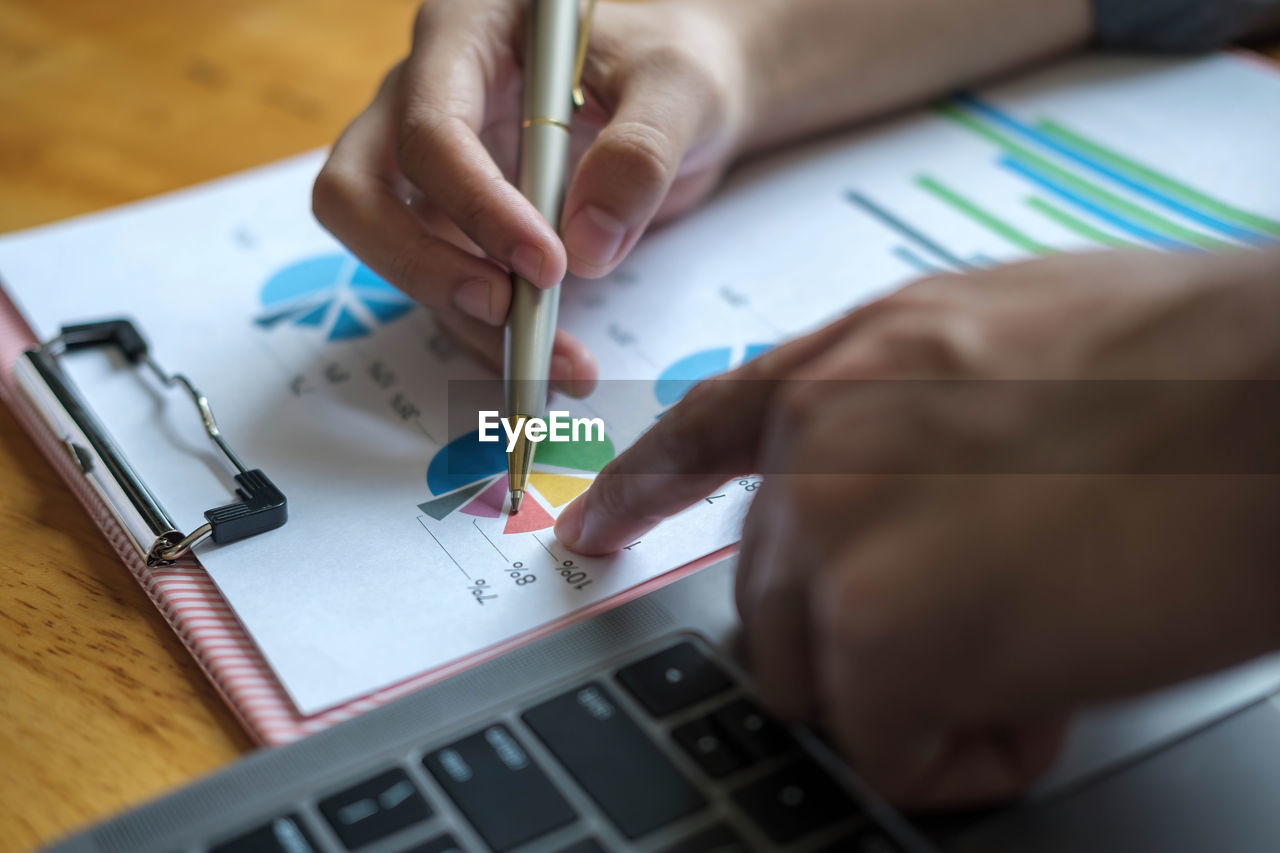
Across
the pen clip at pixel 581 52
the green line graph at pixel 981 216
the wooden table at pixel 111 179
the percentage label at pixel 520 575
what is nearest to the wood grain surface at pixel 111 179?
the wooden table at pixel 111 179

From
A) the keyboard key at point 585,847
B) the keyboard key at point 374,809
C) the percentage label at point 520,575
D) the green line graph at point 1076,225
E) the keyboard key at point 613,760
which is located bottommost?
the keyboard key at point 585,847

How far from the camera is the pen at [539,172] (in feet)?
1.47

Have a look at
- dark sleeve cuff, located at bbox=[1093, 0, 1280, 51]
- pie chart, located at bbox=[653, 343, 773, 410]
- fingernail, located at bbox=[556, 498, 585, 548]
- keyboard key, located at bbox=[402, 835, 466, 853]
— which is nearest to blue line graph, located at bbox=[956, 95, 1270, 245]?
dark sleeve cuff, located at bbox=[1093, 0, 1280, 51]

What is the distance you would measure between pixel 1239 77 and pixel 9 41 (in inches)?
33.1

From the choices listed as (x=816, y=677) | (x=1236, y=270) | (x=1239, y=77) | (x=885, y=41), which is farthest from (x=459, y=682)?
(x=1239, y=77)

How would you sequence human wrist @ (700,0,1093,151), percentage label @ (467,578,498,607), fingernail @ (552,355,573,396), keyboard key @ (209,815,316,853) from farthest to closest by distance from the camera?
human wrist @ (700,0,1093,151) < fingernail @ (552,355,573,396) < percentage label @ (467,578,498,607) < keyboard key @ (209,815,316,853)

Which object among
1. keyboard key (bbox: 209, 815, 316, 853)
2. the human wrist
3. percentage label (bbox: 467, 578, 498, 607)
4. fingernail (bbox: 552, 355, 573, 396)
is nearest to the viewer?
keyboard key (bbox: 209, 815, 316, 853)

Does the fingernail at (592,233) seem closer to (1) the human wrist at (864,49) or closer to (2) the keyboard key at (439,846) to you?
(1) the human wrist at (864,49)

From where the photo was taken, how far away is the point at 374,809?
0.27m

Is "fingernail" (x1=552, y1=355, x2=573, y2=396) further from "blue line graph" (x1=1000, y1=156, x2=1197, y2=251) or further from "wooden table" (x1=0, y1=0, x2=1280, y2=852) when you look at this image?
"blue line graph" (x1=1000, y1=156, x2=1197, y2=251)

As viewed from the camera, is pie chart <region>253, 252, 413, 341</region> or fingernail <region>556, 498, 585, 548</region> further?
pie chart <region>253, 252, 413, 341</region>

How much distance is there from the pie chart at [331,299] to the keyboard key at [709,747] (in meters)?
0.30

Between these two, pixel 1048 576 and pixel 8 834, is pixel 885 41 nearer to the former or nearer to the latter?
pixel 1048 576

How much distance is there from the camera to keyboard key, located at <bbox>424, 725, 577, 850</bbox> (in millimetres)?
271
